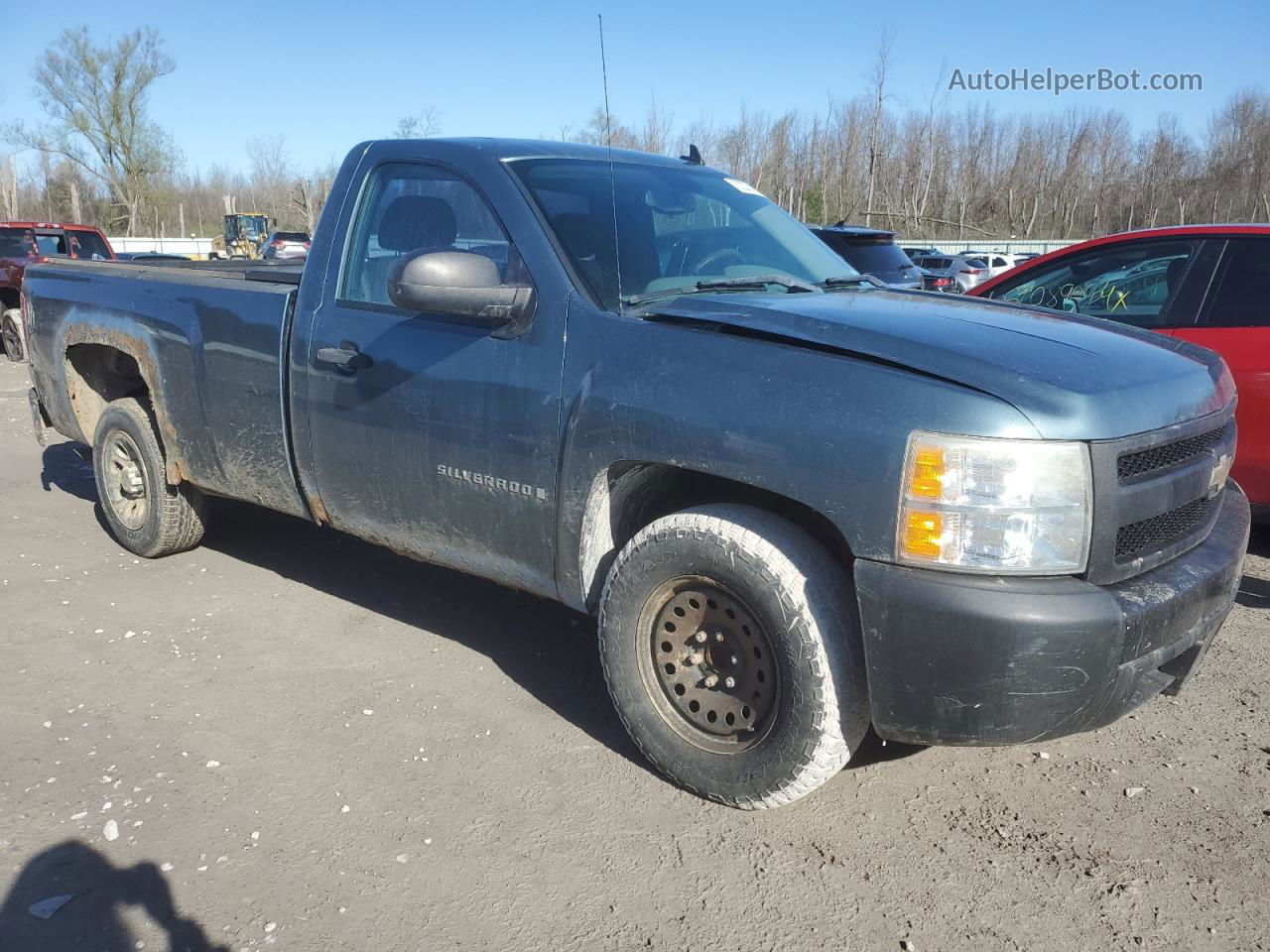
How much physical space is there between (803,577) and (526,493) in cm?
98

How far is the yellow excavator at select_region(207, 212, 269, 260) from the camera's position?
122 ft

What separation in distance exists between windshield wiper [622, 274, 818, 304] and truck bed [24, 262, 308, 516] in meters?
1.56

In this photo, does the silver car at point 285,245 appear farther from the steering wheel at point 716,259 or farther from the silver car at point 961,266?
the steering wheel at point 716,259

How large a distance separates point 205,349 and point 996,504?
130 inches

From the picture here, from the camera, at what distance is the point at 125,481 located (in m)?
5.14

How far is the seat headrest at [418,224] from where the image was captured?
356 centimetres

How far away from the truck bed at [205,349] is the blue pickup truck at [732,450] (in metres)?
0.02

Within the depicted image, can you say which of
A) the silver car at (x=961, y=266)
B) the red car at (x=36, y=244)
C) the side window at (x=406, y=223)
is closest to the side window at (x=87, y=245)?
the red car at (x=36, y=244)

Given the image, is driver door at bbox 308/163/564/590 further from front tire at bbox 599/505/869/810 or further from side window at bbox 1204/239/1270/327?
side window at bbox 1204/239/1270/327

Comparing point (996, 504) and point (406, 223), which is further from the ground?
point (406, 223)

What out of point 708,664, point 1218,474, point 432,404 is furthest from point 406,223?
point 1218,474

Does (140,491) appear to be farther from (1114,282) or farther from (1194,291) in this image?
(1194,291)

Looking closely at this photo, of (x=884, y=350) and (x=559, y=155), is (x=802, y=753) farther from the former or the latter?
(x=559, y=155)

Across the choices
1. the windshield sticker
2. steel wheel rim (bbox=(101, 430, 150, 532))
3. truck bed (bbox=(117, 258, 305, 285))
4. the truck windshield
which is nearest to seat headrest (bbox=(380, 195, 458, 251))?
the truck windshield
